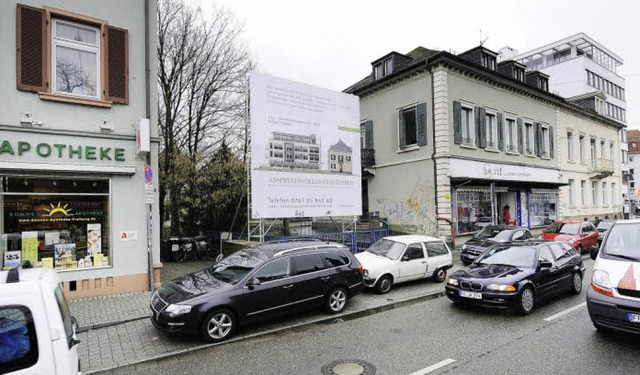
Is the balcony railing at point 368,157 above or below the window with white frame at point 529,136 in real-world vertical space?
below

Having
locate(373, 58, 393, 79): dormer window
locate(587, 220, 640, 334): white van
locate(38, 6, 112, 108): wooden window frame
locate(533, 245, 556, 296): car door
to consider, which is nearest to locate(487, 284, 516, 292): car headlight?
locate(533, 245, 556, 296): car door

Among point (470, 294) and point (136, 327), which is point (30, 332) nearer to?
point (136, 327)

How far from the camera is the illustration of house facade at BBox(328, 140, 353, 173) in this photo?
14859mm

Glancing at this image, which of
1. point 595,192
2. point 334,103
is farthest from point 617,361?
point 595,192

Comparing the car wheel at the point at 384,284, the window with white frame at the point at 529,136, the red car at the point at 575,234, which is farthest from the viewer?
the window with white frame at the point at 529,136

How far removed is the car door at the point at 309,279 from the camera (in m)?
Answer: 7.46

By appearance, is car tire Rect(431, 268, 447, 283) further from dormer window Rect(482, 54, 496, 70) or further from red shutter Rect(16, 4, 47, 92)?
dormer window Rect(482, 54, 496, 70)

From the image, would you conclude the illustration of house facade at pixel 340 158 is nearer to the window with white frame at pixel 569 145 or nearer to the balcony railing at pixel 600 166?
the window with white frame at pixel 569 145

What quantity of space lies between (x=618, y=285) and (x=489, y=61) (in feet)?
62.3

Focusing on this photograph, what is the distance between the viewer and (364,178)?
23.3 m

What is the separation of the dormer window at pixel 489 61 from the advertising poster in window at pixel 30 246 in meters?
21.5

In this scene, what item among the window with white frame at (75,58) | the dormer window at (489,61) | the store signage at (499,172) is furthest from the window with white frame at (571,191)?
the window with white frame at (75,58)

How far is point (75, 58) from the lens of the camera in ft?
30.6

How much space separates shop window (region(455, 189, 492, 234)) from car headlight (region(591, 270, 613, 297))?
13.3 m
